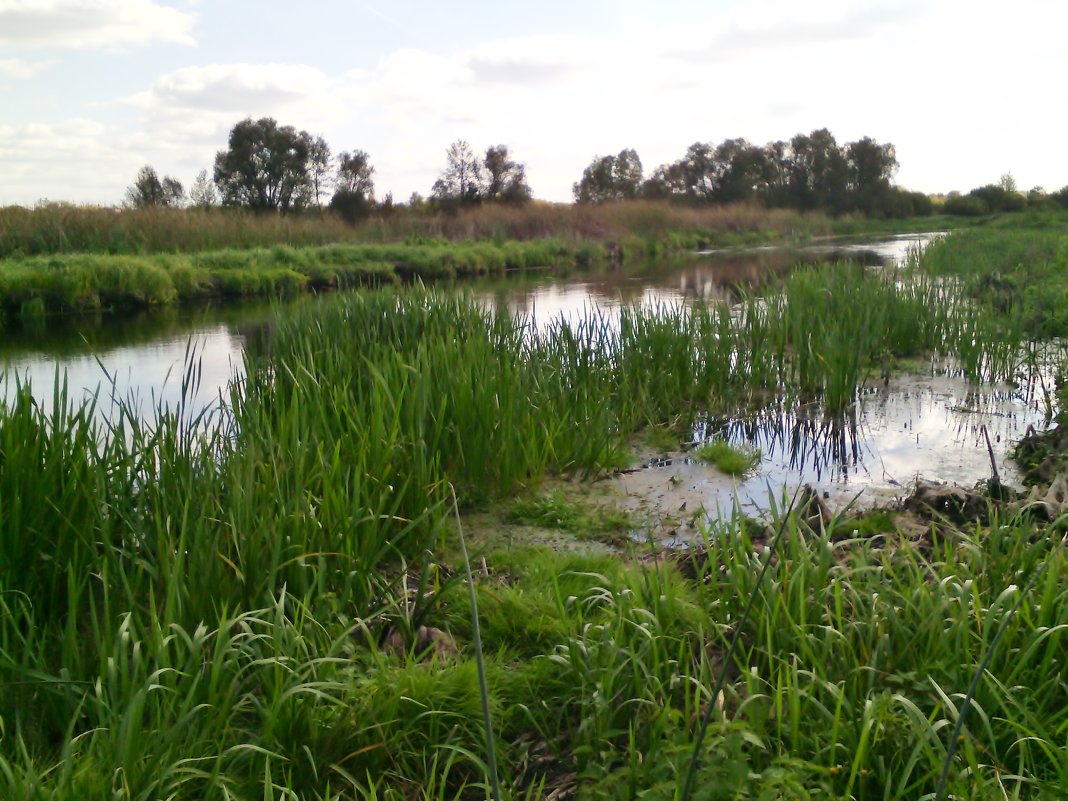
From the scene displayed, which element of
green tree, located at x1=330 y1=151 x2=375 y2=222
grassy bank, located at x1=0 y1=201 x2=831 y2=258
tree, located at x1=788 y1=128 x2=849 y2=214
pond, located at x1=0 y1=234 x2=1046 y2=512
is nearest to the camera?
pond, located at x1=0 y1=234 x2=1046 y2=512

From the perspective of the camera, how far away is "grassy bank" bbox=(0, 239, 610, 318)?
13.8m

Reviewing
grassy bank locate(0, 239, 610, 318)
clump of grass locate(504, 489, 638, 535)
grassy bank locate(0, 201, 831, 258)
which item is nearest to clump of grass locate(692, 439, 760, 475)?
clump of grass locate(504, 489, 638, 535)

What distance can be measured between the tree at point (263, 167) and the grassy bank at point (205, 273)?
14707mm

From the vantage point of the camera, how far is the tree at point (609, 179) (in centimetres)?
5822

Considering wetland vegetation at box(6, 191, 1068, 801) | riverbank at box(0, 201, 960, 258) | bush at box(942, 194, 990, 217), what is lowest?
wetland vegetation at box(6, 191, 1068, 801)

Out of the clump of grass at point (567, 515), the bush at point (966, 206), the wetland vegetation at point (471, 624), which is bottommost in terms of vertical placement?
the clump of grass at point (567, 515)

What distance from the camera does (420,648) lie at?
2.68m

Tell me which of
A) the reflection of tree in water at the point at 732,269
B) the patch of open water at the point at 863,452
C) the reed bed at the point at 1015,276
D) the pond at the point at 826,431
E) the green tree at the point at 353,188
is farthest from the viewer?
the green tree at the point at 353,188

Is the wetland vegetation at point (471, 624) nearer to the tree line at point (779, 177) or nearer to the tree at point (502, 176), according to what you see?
the tree at point (502, 176)

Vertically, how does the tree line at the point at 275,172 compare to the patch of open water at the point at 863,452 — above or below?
above

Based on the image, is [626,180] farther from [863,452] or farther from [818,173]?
[863,452]

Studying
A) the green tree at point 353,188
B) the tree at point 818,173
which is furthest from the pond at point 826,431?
the tree at point 818,173

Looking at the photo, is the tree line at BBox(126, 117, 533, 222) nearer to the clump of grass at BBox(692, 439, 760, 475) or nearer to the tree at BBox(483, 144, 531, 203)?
the tree at BBox(483, 144, 531, 203)

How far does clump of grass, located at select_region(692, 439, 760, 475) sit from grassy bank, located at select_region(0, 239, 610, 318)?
5.87m
